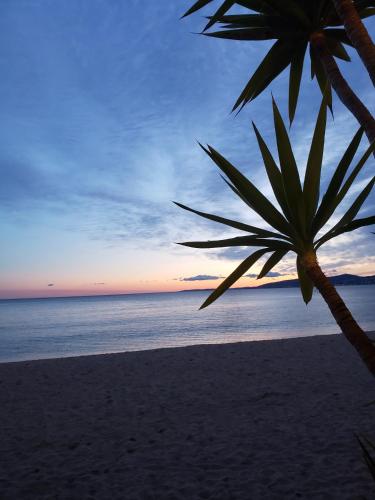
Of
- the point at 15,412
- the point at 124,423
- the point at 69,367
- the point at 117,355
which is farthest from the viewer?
the point at 117,355

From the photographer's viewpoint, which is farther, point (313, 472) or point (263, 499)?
point (313, 472)

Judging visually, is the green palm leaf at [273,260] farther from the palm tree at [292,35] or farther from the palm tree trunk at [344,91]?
the palm tree at [292,35]

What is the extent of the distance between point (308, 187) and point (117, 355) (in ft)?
33.7

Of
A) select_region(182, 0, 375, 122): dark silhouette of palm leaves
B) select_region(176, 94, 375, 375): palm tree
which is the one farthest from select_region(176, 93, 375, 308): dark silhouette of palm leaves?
select_region(182, 0, 375, 122): dark silhouette of palm leaves

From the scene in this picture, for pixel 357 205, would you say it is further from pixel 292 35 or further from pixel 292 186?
pixel 292 35

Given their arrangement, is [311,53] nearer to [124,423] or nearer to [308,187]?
[308,187]

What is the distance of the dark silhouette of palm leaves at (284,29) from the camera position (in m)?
3.10

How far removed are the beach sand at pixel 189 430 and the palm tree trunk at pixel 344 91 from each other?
3043 mm

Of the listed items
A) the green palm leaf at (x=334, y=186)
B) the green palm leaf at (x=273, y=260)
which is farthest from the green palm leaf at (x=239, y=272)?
the green palm leaf at (x=334, y=186)

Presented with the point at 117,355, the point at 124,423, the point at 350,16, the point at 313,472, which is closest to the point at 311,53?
the point at 350,16

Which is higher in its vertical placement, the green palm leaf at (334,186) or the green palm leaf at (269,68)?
the green palm leaf at (269,68)

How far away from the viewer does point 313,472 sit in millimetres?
3684

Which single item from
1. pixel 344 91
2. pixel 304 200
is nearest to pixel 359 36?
pixel 344 91

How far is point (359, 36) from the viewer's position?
2.28 metres
